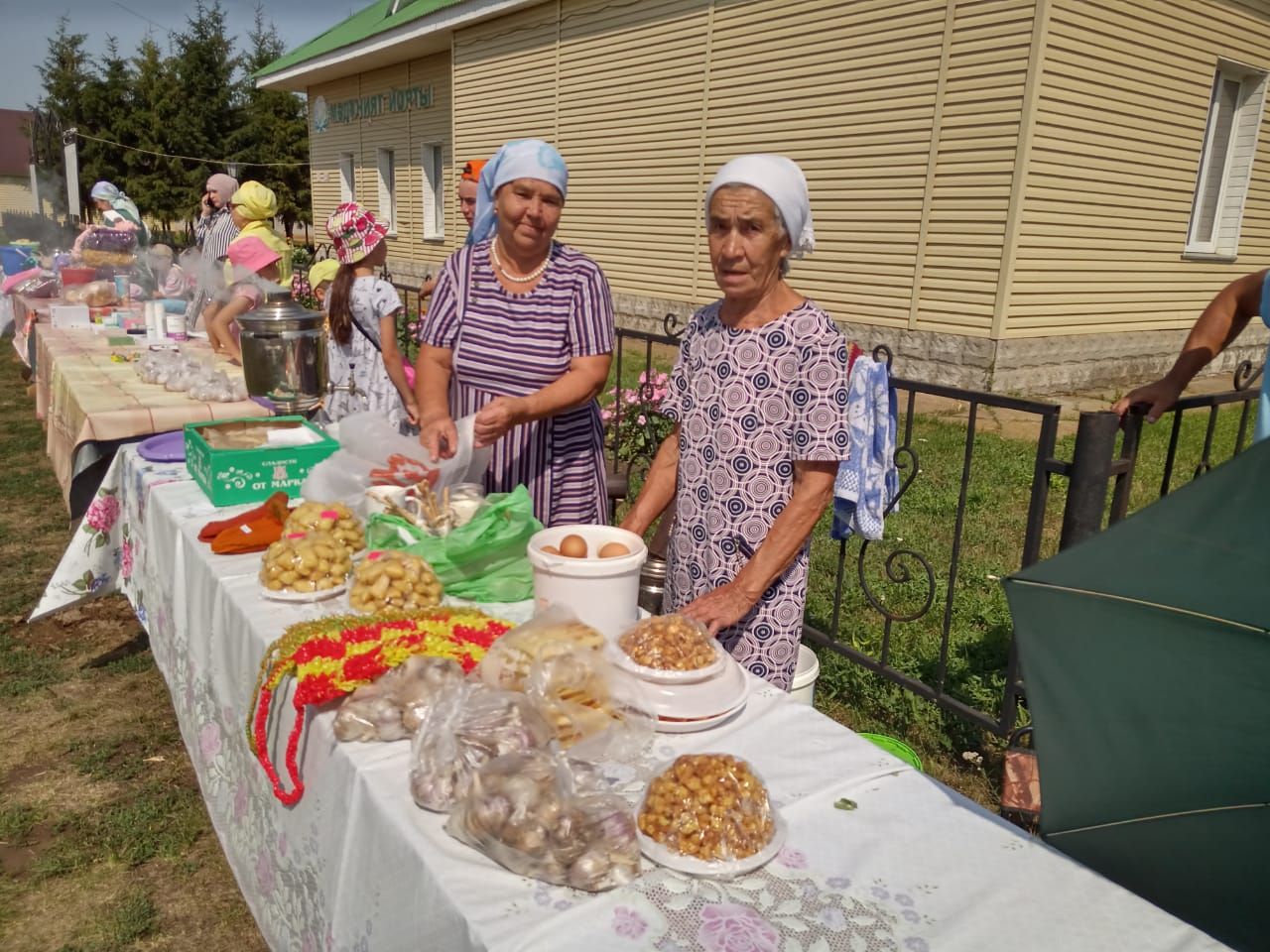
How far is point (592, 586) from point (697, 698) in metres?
0.30

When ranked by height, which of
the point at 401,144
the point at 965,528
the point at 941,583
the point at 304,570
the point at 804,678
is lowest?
the point at 941,583

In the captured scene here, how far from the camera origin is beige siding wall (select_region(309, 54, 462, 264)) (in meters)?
16.7

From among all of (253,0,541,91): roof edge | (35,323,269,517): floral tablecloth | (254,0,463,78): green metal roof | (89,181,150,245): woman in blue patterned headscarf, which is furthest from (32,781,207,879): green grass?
(254,0,463,78): green metal roof

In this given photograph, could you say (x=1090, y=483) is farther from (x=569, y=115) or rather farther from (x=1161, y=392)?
(x=569, y=115)

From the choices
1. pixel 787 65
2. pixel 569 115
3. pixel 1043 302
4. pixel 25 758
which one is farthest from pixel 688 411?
pixel 569 115

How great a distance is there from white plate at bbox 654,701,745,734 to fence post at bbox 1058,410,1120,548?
1.37 meters

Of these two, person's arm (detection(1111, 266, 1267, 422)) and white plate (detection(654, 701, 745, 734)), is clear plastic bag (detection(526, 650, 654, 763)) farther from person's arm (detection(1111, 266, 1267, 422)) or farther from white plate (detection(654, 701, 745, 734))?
person's arm (detection(1111, 266, 1267, 422))

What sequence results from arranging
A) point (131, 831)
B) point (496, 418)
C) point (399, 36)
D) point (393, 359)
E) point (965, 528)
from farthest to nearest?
point (399, 36)
point (965, 528)
point (393, 359)
point (131, 831)
point (496, 418)

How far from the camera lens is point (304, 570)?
6.27 ft

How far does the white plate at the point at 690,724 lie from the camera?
1428 millimetres

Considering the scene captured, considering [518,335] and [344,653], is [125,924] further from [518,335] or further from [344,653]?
[518,335]

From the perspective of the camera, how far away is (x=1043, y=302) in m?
8.59

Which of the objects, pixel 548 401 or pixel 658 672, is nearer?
pixel 658 672

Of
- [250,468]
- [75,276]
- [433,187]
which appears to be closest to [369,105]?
[433,187]
